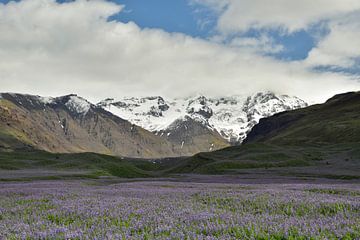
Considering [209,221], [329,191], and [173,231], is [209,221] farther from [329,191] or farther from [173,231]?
[329,191]

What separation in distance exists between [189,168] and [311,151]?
3416 centimetres

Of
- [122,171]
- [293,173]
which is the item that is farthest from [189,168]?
[293,173]

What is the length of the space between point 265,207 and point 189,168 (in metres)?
98.5

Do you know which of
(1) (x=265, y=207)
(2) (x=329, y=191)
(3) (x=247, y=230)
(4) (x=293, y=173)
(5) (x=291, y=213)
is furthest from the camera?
(4) (x=293, y=173)

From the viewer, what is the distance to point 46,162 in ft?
324

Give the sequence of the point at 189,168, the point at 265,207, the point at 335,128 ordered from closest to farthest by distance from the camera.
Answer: the point at 265,207, the point at 189,168, the point at 335,128

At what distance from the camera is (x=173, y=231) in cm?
1085

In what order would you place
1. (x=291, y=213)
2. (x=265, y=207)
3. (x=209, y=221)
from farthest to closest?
(x=265, y=207) < (x=291, y=213) < (x=209, y=221)

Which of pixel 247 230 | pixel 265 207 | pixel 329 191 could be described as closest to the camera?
pixel 247 230

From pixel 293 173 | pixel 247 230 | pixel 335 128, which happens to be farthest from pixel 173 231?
pixel 335 128

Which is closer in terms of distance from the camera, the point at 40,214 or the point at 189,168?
the point at 40,214

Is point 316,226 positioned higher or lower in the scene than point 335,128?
lower

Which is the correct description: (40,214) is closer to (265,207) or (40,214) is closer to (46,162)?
(265,207)

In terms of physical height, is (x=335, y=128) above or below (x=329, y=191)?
above
